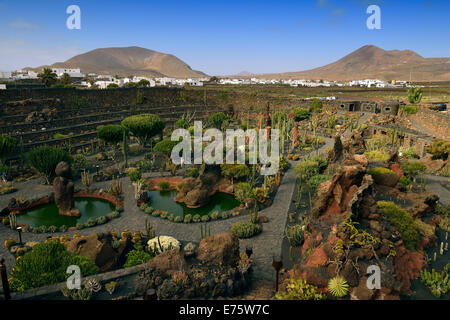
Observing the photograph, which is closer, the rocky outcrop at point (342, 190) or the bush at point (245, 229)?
the rocky outcrop at point (342, 190)

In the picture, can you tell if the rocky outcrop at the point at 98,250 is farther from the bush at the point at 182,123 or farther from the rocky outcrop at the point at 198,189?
the bush at the point at 182,123

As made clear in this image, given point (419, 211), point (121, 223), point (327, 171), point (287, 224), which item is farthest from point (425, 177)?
point (121, 223)

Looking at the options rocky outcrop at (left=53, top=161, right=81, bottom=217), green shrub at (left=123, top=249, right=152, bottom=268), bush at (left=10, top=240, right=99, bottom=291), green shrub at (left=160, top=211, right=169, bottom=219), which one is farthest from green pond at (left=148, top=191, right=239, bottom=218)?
bush at (left=10, top=240, right=99, bottom=291)

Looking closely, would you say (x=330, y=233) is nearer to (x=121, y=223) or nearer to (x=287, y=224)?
(x=287, y=224)

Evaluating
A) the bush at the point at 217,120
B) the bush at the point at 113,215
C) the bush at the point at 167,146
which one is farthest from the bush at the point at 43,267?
the bush at the point at 217,120

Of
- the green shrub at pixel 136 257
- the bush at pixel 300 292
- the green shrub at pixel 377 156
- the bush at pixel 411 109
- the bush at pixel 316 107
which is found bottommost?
the green shrub at pixel 136 257
